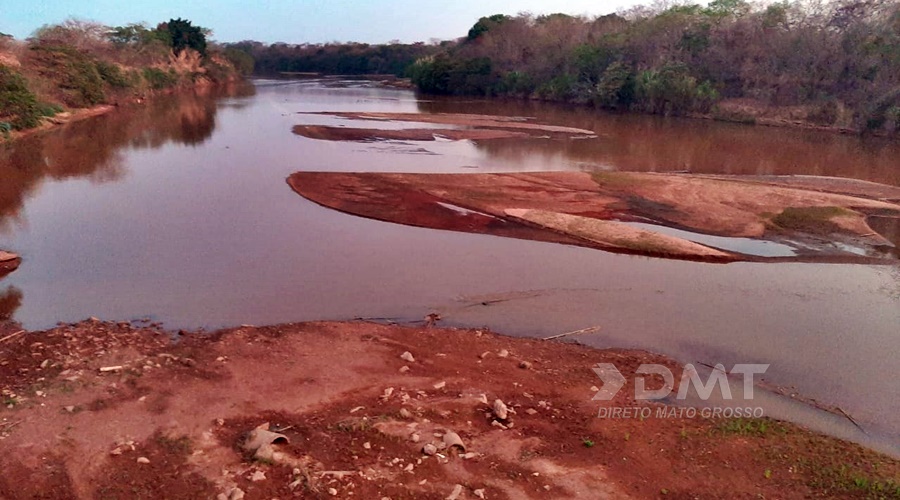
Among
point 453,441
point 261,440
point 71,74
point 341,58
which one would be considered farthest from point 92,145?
point 341,58

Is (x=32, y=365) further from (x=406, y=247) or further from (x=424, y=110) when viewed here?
(x=424, y=110)

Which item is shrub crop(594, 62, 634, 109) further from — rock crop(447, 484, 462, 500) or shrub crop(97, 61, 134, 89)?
rock crop(447, 484, 462, 500)

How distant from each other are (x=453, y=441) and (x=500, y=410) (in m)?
0.76

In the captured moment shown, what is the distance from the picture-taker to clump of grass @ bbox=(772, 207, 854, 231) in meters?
15.6

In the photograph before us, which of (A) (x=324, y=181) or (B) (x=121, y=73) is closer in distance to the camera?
(A) (x=324, y=181)

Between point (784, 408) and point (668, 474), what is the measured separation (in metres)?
2.70

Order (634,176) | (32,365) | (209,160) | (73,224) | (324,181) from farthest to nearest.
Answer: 1. (209,160)
2. (634,176)
3. (324,181)
4. (73,224)
5. (32,365)

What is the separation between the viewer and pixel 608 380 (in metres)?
7.43

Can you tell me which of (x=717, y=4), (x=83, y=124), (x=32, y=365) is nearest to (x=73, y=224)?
(x=32, y=365)

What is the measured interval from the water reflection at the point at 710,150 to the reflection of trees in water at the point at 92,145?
1480cm

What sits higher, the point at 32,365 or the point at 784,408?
the point at 32,365

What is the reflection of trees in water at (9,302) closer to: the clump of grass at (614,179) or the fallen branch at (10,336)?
the fallen branch at (10,336)

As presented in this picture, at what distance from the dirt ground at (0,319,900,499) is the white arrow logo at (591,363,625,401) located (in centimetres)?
10

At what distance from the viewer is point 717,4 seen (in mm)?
54250
